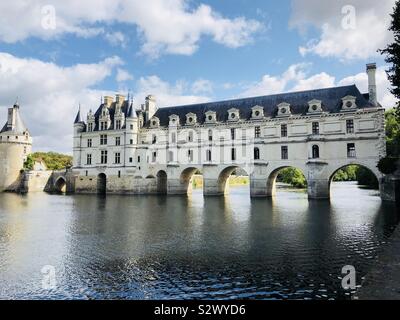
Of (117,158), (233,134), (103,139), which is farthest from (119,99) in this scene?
(233,134)

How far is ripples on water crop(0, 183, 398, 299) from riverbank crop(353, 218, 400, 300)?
909 millimetres

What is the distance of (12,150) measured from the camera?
60.4 m

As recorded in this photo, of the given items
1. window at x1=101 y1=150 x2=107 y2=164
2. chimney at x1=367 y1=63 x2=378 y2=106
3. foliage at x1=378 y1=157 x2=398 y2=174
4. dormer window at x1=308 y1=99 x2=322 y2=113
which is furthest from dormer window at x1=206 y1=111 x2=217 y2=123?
foliage at x1=378 y1=157 x2=398 y2=174

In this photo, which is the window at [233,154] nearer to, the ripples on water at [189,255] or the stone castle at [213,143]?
the stone castle at [213,143]

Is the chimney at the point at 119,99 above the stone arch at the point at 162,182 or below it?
above

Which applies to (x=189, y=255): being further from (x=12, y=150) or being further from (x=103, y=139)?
(x=12, y=150)

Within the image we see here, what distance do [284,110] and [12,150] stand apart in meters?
48.7

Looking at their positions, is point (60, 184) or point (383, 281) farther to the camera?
point (60, 184)

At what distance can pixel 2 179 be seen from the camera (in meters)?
59.7

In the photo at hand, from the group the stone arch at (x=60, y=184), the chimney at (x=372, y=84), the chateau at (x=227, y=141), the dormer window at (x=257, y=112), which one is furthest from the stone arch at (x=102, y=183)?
the chimney at (x=372, y=84)

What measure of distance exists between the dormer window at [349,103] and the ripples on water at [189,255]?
1690 centimetres

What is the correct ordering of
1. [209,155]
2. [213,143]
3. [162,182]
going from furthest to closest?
[162,182]
[209,155]
[213,143]

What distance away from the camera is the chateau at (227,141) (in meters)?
Result: 36.0
